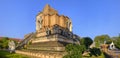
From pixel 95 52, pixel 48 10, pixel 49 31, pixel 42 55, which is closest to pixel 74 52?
pixel 95 52

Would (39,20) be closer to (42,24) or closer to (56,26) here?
(42,24)

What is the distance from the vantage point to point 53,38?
169 feet

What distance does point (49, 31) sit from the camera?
56.1 metres

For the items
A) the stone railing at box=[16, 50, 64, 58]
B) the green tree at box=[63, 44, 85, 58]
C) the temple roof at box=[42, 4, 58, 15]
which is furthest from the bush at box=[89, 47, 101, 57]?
the temple roof at box=[42, 4, 58, 15]

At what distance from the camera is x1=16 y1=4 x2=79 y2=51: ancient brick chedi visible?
171ft

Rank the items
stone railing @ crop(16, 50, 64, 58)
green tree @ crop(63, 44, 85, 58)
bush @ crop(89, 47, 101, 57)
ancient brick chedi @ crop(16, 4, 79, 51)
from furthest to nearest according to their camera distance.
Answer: ancient brick chedi @ crop(16, 4, 79, 51)
bush @ crop(89, 47, 101, 57)
stone railing @ crop(16, 50, 64, 58)
green tree @ crop(63, 44, 85, 58)

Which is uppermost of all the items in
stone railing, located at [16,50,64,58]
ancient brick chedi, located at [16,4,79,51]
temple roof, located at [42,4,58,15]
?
temple roof, located at [42,4,58,15]

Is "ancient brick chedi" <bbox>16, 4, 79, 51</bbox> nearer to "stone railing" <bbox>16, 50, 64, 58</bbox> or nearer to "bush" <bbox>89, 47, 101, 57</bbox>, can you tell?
"stone railing" <bbox>16, 50, 64, 58</bbox>

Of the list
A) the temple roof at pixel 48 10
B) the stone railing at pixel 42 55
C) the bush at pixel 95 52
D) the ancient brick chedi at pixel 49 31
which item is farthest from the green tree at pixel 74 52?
the temple roof at pixel 48 10

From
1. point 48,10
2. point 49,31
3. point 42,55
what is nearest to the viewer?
point 42,55

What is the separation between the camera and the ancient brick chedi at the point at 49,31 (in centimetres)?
5206

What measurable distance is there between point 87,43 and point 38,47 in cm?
1181

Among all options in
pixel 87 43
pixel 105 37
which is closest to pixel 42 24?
pixel 87 43

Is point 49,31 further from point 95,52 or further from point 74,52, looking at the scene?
point 74,52
